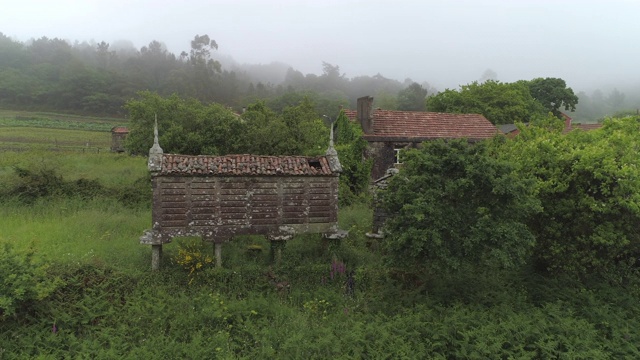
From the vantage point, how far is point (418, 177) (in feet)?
34.2

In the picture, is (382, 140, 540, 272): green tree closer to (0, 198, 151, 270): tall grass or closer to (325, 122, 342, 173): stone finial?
(325, 122, 342, 173): stone finial

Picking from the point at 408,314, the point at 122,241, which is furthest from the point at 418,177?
the point at 122,241

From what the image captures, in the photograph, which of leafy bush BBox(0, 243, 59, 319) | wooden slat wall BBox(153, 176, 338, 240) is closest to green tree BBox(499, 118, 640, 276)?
wooden slat wall BBox(153, 176, 338, 240)

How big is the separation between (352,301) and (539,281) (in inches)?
233

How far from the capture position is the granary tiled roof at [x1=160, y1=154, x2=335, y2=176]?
39.5 feet

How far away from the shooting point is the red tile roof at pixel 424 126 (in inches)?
990

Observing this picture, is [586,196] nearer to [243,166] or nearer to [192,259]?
[243,166]

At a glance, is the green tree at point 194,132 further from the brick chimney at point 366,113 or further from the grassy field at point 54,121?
the grassy field at point 54,121

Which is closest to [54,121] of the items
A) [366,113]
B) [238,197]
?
[366,113]

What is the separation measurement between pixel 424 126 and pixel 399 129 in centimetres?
208

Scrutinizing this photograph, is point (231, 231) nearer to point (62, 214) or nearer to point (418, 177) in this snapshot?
point (418, 177)

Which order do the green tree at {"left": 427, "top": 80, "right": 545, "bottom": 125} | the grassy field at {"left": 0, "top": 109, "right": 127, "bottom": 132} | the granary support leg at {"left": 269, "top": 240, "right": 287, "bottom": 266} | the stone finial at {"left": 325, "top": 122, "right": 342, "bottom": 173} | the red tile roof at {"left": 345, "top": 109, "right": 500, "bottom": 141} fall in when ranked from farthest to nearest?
the grassy field at {"left": 0, "top": 109, "right": 127, "bottom": 132}, the green tree at {"left": 427, "top": 80, "right": 545, "bottom": 125}, the red tile roof at {"left": 345, "top": 109, "right": 500, "bottom": 141}, the stone finial at {"left": 325, "top": 122, "right": 342, "bottom": 173}, the granary support leg at {"left": 269, "top": 240, "right": 287, "bottom": 266}

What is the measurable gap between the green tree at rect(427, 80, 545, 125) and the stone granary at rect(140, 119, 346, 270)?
33.2m

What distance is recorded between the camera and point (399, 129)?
25641 mm
